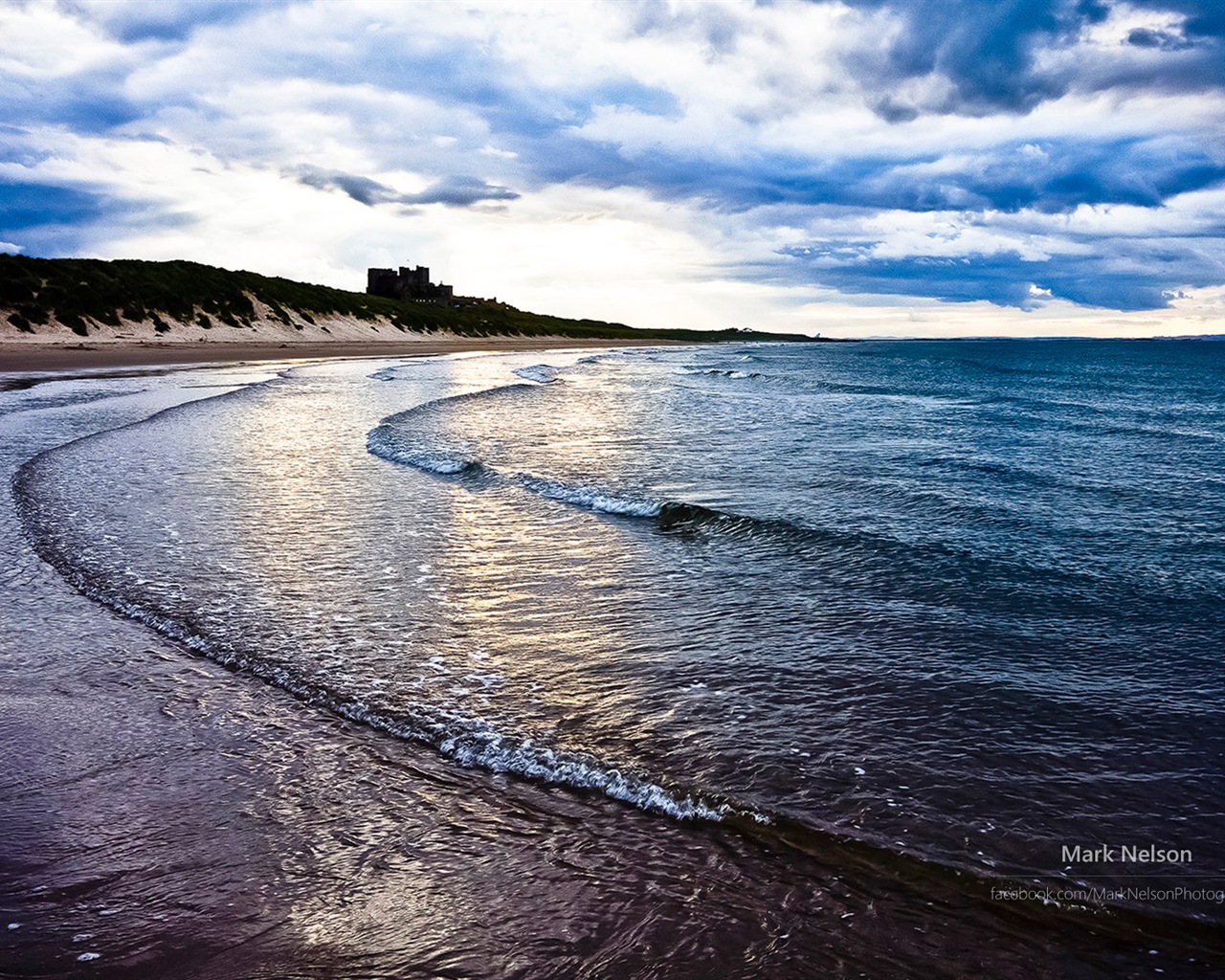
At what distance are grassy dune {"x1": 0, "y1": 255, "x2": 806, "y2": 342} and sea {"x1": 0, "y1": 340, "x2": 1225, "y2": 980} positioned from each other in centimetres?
4666

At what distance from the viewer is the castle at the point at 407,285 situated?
147250mm

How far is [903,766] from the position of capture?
4.76 meters

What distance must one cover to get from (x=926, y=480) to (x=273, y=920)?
13.0 metres

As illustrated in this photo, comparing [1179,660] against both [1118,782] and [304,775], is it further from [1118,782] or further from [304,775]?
[304,775]

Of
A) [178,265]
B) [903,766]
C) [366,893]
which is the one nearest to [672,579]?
[903,766]

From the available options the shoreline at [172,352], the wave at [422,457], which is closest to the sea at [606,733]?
the wave at [422,457]

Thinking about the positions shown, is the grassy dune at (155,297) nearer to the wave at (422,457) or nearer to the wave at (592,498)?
the wave at (422,457)

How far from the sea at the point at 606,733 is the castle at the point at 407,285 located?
14092cm

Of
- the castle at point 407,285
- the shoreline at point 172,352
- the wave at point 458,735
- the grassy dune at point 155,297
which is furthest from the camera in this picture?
the castle at point 407,285

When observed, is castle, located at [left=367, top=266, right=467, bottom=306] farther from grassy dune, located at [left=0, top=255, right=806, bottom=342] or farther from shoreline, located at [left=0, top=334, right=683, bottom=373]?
shoreline, located at [left=0, top=334, right=683, bottom=373]

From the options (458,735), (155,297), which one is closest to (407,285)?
(155,297)

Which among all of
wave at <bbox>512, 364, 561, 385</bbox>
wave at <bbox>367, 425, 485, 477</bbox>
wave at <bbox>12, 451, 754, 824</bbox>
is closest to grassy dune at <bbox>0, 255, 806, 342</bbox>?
wave at <bbox>512, 364, 561, 385</bbox>

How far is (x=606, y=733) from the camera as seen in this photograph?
512cm

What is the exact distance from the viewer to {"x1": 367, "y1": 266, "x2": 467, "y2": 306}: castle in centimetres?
14725
